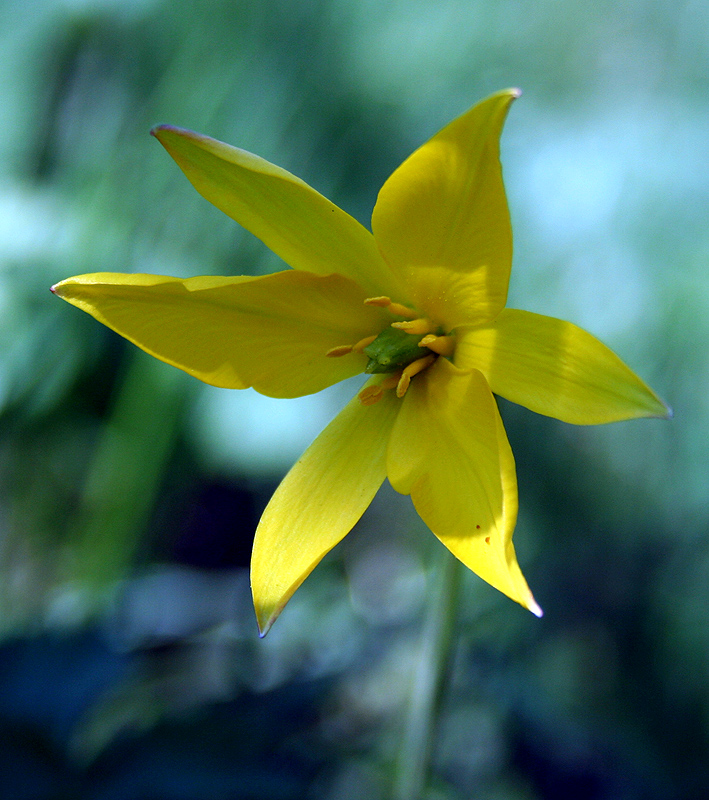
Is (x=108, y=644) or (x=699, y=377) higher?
(x=699, y=377)

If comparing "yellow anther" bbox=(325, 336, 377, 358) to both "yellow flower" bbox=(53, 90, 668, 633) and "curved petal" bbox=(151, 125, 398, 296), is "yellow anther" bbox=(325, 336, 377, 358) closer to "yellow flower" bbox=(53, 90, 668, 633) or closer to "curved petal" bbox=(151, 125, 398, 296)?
"yellow flower" bbox=(53, 90, 668, 633)

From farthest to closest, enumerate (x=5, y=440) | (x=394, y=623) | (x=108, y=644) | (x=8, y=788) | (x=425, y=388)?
(x=5, y=440) < (x=394, y=623) < (x=108, y=644) < (x=8, y=788) < (x=425, y=388)

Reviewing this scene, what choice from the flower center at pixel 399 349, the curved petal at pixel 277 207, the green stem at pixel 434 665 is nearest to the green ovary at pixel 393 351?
the flower center at pixel 399 349

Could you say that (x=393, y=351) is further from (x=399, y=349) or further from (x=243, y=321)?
(x=243, y=321)

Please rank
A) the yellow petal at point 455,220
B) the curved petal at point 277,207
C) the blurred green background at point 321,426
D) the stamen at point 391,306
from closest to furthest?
the yellow petal at point 455,220 → the curved petal at point 277,207 → the stamen at point 391,306 → the blurred green background at point 321,426

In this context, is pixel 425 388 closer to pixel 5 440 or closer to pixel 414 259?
pixel 414 259

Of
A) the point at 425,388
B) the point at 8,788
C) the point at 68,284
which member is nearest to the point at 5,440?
the point at 8,788

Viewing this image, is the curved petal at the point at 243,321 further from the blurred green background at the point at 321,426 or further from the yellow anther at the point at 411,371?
the blurred green background at the point at 321,426

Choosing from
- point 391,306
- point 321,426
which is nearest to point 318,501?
point 391,306
